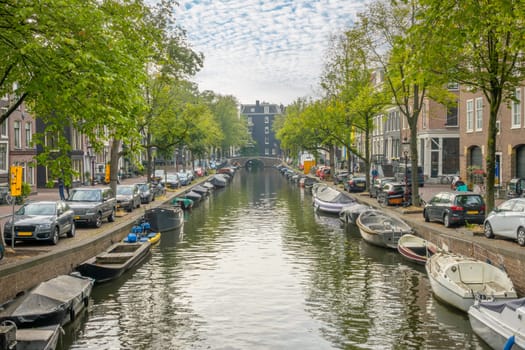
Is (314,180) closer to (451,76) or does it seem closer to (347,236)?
(347,236)

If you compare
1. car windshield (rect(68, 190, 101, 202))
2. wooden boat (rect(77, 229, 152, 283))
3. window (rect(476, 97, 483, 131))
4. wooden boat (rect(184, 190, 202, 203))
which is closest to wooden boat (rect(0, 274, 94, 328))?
wooden boat (rect(77, 229, 152, 283))

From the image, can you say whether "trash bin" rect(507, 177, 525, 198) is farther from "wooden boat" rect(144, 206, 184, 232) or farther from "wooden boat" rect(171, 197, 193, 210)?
"wooden boat" rect(171, 197, 193, 210)

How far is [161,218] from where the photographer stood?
32156 mm

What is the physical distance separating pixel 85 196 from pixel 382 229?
1436cm

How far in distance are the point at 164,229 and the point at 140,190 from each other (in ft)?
31.2

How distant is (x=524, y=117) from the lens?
35.4m

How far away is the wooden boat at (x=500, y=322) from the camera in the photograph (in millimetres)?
11609

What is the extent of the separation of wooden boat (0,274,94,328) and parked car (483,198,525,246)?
13818mm

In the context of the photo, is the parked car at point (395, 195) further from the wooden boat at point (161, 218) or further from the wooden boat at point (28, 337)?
the wooden boat at point (28, 337)

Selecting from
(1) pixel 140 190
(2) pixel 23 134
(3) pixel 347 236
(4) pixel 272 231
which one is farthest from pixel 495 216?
(2) pixel 23 134

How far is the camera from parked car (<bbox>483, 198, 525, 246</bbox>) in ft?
63.4

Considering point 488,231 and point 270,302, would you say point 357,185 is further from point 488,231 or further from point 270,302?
point 270,302

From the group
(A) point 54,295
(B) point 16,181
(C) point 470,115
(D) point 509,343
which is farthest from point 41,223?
(C) point 470,115

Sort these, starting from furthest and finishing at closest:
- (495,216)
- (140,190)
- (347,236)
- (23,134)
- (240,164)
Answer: (240,164), (23,134), (140,190), (347,236), (495,216)
